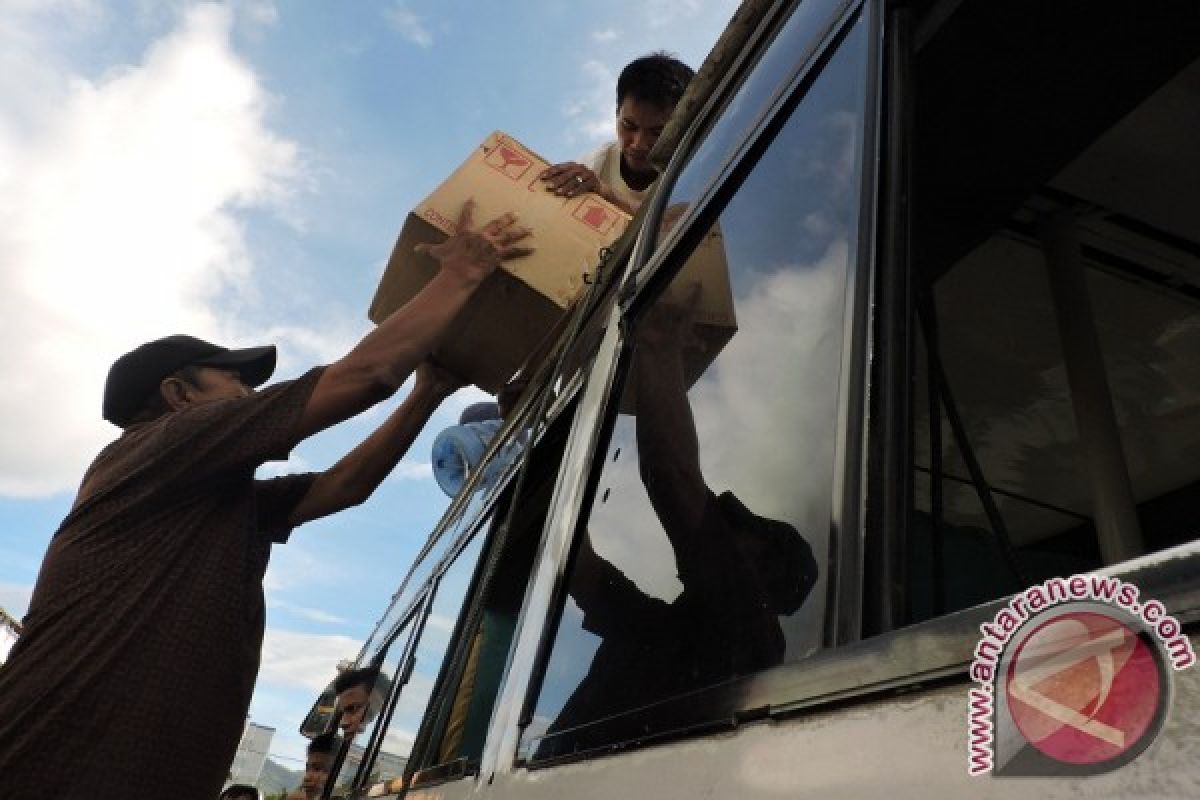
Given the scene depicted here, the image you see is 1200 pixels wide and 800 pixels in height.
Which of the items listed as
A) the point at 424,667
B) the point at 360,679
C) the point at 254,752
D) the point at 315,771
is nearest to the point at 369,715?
the point at 424,667

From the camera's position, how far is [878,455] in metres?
0.72

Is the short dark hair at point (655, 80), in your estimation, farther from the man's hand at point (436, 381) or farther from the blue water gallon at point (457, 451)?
the blue water gallon at point (457, 451)

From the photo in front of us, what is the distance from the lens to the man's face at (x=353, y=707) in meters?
3.91

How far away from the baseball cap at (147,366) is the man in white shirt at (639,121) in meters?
1.30

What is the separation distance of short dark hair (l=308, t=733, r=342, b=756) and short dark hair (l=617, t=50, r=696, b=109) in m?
4.49

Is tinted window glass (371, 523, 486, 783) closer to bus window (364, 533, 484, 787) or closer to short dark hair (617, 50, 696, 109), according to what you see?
bus window (364, 533, 484, 787)

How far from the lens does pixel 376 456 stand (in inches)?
110

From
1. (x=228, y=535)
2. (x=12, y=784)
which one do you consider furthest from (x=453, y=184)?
(x=12, y=784)

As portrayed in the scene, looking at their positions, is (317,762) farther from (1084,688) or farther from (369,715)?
(1084,688)

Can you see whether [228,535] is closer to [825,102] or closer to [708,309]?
[708,309]

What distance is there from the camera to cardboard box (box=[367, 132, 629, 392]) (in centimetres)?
207

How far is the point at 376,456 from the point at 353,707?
2.41m

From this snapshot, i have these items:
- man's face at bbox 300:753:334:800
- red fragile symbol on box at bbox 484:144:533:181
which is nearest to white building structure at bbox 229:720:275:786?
man's face at bbox 300:753:334:800

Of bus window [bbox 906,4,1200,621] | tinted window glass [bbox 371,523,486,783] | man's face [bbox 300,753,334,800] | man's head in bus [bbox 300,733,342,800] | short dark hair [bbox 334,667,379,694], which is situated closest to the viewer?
bus window [bbox 906,4,1200,621]
